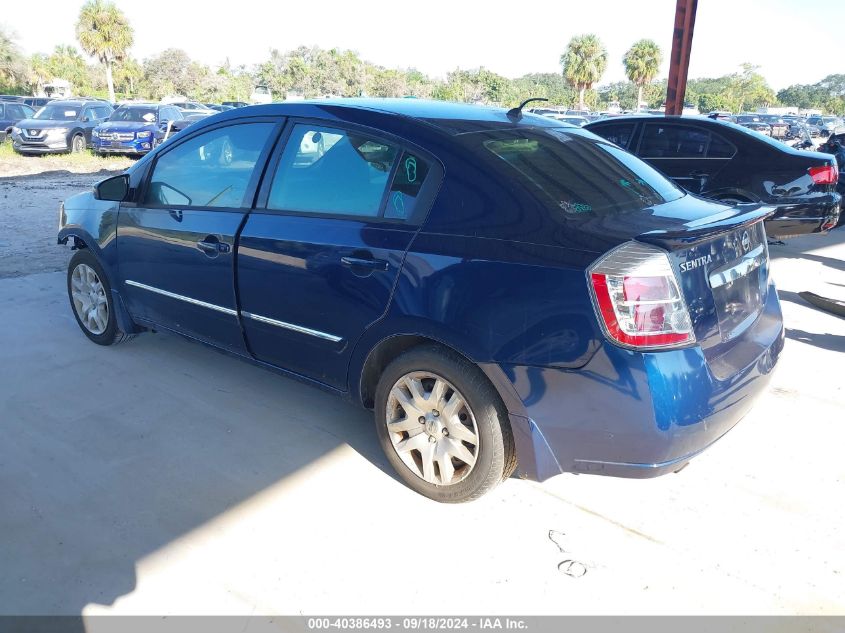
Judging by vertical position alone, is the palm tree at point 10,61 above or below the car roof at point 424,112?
above

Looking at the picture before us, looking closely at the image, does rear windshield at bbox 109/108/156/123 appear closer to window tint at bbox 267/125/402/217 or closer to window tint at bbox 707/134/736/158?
window tint at bbox 707/134/736/158

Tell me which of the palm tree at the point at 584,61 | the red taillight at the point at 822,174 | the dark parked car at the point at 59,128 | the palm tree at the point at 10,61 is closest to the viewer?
the red taillight at the point at 822,174

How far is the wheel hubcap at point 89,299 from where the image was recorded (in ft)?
15.4

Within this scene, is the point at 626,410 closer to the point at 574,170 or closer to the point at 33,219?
the point at 574,170

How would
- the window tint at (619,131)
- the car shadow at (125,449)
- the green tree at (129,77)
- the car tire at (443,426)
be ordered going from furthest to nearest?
the green tree at (129,77) → the window tint at (619,131) → the car tire at (443,426) → the car shadow at (125,449)

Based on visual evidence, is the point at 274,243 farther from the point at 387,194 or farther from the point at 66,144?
the point at 66,144

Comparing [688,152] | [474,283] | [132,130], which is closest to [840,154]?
[688,152]

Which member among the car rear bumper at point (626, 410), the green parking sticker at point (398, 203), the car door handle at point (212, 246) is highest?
the green parking sticker at point (398, 203)

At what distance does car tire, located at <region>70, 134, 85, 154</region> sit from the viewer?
18.7m

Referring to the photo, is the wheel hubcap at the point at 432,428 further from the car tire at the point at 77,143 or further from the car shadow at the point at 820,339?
the car tire at the point at 77,143

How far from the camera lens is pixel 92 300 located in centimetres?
478

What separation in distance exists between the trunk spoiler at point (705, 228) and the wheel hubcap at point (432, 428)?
99 centimetres

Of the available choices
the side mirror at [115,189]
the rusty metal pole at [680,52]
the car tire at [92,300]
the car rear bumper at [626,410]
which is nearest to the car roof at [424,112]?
the side mirror at [115,189]

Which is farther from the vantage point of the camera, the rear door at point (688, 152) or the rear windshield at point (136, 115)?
the rear windshield at point (136, 115)
